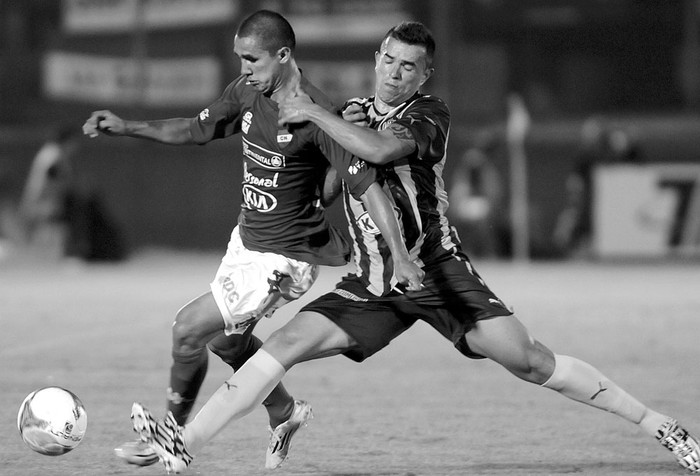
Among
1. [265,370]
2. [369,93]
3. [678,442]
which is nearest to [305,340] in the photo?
[265,370]

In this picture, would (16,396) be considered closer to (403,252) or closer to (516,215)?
(403,252)

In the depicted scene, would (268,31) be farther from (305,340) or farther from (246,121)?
(305,340)

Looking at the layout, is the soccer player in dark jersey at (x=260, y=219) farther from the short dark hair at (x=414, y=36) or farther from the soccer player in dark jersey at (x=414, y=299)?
the short dark hair at (x=414, y=36)

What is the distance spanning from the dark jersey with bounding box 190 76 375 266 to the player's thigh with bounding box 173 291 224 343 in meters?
0.38

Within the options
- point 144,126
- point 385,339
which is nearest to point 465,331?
point 385,339

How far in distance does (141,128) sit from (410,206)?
4.81 ft

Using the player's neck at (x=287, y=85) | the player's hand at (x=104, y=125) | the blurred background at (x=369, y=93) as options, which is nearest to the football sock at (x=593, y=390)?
the player's neck at (x=287, y=85)

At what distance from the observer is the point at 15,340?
10328 mm

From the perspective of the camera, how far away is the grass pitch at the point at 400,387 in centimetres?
579

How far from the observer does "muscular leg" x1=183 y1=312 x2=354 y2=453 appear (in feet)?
16.8

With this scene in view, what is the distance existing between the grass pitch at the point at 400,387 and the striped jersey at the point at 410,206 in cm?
99

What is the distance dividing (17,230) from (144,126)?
1569 cm

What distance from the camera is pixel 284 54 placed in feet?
18.3

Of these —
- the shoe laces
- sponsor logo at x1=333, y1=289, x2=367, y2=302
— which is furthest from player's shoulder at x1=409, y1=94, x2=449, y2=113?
the shoe laces
